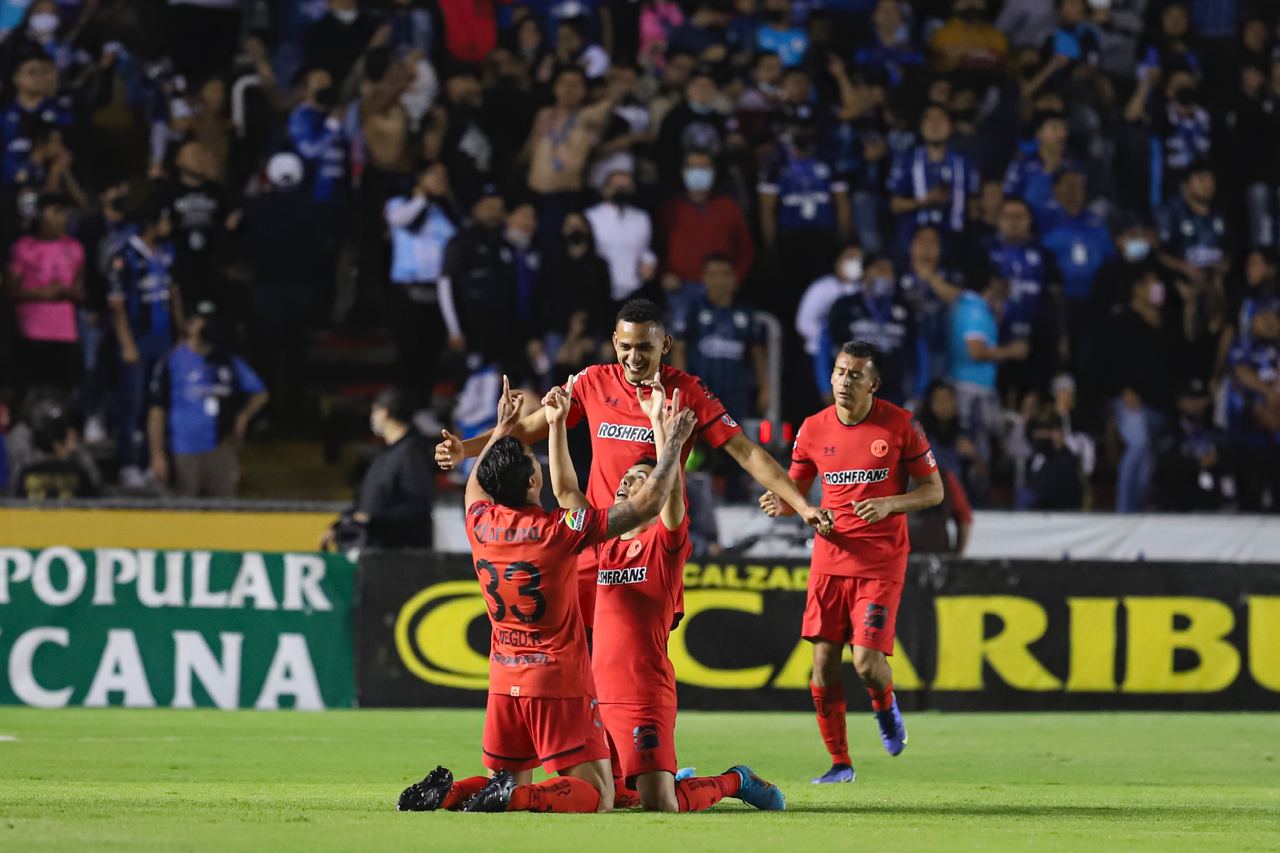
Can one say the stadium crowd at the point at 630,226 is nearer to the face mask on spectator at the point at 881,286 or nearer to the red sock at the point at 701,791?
the face mask on spectator at the point at 881,286

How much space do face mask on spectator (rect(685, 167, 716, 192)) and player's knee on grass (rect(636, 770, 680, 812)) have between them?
11492mm

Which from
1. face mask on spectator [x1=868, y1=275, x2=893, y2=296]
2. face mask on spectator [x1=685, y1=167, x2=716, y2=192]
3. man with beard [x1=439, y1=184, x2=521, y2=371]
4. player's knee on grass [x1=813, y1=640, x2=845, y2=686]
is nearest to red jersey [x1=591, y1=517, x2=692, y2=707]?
player's knee on grass [x1=813, y1=640, x2=845, y2=686]

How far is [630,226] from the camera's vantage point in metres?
19.1

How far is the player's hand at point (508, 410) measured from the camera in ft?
28.2

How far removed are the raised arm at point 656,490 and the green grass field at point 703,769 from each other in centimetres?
118

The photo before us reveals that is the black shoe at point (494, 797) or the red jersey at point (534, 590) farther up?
the red jersey at point (534, 590)

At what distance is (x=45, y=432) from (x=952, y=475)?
7473mm

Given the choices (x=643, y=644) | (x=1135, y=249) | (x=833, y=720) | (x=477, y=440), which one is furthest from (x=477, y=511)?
(x=1135, y=249)

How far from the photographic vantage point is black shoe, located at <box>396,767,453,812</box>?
8.12 m

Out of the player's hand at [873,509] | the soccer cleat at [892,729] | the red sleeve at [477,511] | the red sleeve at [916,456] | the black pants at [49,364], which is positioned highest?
the black pants at [49,364]

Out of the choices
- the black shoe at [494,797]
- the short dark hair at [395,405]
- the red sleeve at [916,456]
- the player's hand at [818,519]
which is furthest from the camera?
the short dark hair at [395,405]

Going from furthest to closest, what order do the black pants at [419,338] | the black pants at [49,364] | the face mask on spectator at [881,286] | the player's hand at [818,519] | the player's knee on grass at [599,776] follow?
1. the face mask on spectator at [881,286]
2. the black pants at [419,338]
3. the black pants at [49,364]
4. the player's hand at [818,519]
5. the player's knee on grass at [599,776]

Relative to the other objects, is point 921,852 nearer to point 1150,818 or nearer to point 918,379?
point 1150,818

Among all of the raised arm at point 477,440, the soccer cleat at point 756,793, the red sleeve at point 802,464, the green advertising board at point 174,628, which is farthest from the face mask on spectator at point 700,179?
the soccer cleat at point 756,793
